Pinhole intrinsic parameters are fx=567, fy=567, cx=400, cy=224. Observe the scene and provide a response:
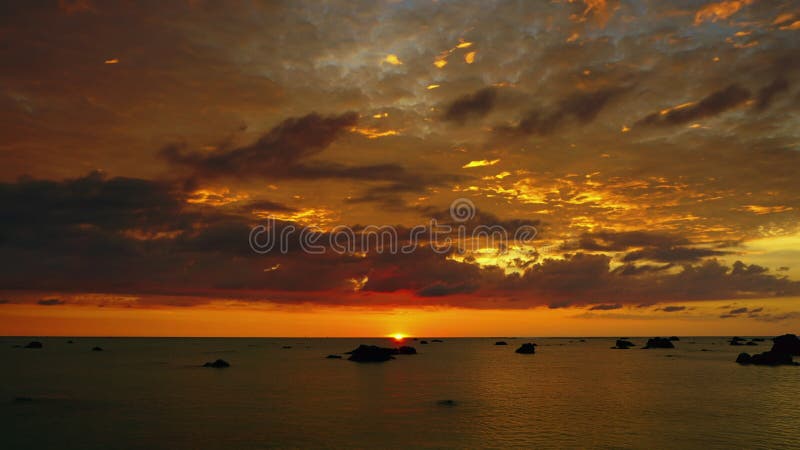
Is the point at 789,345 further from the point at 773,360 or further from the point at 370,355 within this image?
the point at 370,355

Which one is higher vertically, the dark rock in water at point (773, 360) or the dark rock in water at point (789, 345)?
the dark rock in water at point (789, 345)

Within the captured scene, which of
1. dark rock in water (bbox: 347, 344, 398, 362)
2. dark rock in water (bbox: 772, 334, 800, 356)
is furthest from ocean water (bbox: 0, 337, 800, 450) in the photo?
dark rock in water (bbox: 772, 334, 800, 356)

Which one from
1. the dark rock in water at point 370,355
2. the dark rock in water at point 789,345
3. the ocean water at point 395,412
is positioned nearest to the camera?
the ocean water at point 395,412

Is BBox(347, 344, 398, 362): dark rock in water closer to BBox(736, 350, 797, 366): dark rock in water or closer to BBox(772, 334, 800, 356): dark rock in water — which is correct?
BBox(736, 350, 797, 366): dark rock in water

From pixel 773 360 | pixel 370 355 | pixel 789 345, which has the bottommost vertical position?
pixel 370 355

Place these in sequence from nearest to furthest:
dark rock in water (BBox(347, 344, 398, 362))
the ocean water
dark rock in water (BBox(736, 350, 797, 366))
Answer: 1. the ocean water
2. dark rock in water (BBox(736, 350, 797, 366))
3. dark rock in water (BBox(347, 344, 398, 362))

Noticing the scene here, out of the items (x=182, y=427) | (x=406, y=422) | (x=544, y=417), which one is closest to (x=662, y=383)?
(x=544, y=417)

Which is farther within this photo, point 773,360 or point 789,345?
point 789,345

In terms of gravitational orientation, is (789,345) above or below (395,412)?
above

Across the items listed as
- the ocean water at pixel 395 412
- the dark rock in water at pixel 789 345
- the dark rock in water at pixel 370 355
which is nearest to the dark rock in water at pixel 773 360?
the dark rock in water at pixel 789 345

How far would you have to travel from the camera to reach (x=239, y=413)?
52.3 m

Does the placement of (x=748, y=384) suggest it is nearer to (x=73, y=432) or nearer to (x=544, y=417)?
Result: (x=544, y=417)

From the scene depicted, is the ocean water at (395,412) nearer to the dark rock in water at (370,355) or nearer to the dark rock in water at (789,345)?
the dark rock in water at (370,355)

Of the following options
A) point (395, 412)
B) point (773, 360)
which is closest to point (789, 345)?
point (773, 360)
